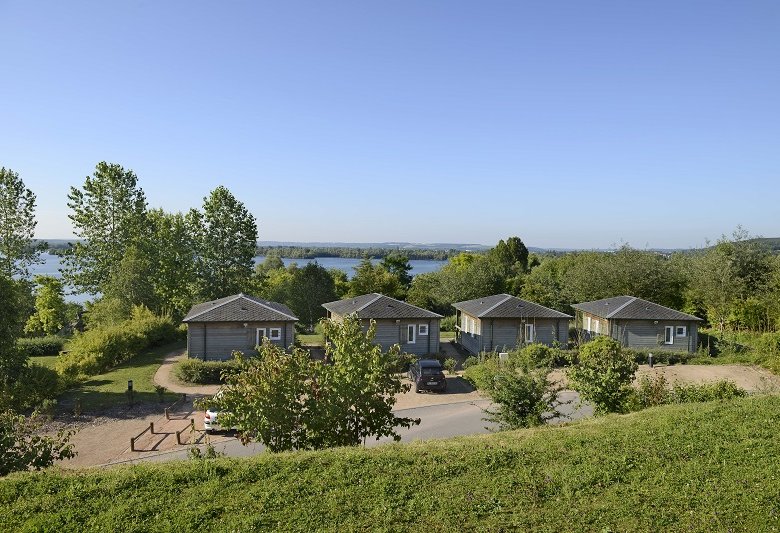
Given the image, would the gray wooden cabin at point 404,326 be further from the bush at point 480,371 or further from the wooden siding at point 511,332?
the bush at point 480,371

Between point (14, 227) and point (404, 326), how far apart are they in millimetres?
32952

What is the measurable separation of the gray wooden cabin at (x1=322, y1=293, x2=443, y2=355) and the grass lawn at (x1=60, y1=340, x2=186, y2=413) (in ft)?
37.5

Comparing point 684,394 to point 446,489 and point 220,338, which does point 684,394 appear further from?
point 220,338

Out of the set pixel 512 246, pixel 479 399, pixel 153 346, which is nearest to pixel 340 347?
pixel 479 399

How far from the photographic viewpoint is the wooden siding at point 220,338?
2997 cm

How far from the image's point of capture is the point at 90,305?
47.6 meters

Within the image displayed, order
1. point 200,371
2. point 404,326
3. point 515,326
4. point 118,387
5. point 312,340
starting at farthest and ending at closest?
point 312,340
point 515,326
point 404,326
point 200,371
point 118,387

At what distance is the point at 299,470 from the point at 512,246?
75.8 m

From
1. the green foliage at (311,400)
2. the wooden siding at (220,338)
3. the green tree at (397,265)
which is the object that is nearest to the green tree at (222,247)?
the wooden siding at (220,338)

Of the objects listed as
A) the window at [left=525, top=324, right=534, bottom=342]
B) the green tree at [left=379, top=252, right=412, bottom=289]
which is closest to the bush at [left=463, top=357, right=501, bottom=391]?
the window at [left=525, top=324, right=534, bottom=342]

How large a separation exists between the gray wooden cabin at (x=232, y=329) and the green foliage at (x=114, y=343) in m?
4.78

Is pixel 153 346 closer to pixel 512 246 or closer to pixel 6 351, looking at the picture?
pixel 6 351

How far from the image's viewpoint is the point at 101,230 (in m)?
46.5

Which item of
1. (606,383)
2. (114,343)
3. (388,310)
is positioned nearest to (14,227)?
(114,343)
